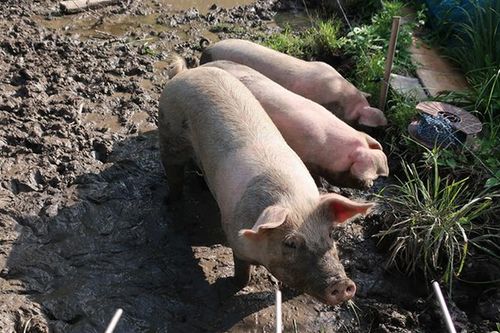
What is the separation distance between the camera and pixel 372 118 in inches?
→ 210

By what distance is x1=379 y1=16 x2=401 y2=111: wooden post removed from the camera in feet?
17.1

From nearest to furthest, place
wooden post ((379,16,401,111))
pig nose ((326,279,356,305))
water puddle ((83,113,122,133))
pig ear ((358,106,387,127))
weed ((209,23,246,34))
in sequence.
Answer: pig nose ((326,279,356,305)), wooden post ((379,16,401,111)), pig ear ((358,106,387,127)), water puddle ((83,113,122,133)), weed ((209,23,246,34))

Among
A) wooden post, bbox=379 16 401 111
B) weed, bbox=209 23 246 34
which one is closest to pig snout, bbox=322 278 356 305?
wooden post, bbox=379 16 401 111

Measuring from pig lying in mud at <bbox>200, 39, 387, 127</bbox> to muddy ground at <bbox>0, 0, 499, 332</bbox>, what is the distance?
70 cm

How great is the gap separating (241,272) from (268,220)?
0.78 meters

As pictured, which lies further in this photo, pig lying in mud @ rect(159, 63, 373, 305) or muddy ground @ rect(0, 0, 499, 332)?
muddy ground @ rect(0, 0, 499, 332)

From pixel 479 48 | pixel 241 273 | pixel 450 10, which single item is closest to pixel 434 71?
pixel 479 48

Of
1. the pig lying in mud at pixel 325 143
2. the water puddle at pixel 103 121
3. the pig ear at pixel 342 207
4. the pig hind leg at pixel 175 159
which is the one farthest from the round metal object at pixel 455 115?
the water puddle at pixel 103 121

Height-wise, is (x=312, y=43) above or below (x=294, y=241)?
below

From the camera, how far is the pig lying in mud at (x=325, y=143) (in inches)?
183

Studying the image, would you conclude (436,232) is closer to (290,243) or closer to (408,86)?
(290,243)

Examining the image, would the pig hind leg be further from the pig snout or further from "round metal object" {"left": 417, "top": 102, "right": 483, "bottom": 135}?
"round metal object" {"left": 417, "top": 102, "right": 483, "bottom": 135}

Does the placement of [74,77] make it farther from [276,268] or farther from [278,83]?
[276,268]

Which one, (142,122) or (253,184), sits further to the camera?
(142,122)
